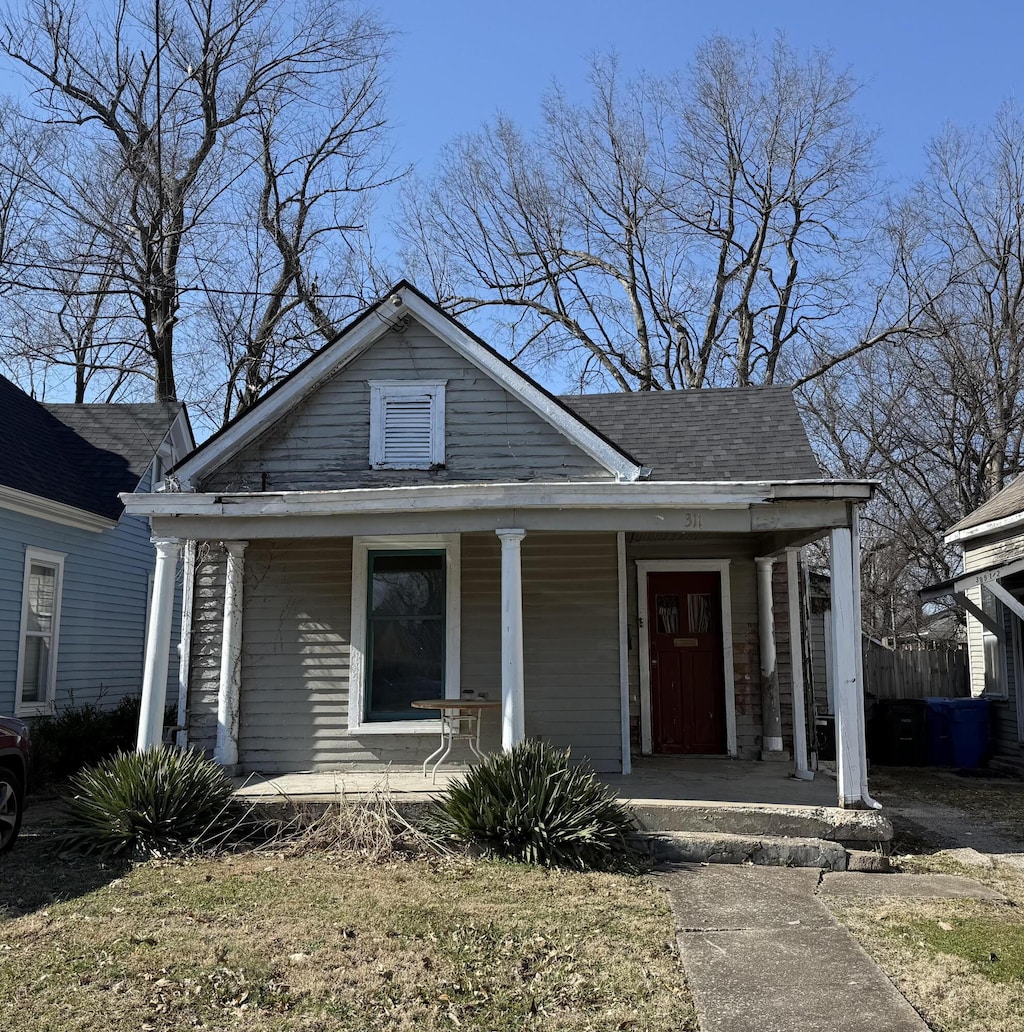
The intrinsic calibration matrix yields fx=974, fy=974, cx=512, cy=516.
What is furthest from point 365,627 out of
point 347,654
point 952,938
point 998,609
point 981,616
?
point 998,609

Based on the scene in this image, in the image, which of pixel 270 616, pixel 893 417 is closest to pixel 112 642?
pixel 270 616

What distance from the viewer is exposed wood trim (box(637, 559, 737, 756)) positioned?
36.9 feet

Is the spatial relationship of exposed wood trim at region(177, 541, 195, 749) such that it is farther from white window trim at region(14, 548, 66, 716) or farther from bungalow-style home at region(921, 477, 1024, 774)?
bungalow-style home at region(921, 477, 1024, 774)

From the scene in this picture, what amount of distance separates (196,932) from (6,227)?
52.9ft

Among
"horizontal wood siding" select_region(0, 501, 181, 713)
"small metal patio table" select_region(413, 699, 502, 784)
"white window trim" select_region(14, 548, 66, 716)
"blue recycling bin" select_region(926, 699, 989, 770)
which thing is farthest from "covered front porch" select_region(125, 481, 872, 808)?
"blue recycling bin" select_region(926, 699, 989, 770)

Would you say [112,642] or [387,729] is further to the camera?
[112,642]

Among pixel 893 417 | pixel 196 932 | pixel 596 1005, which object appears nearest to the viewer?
pixel 596 1005

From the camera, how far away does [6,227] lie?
58.2 feet

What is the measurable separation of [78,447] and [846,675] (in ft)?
43.1

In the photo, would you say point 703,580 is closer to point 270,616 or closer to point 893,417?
point 270,616

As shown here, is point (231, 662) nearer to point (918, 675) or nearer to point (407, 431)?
point (407, 431)

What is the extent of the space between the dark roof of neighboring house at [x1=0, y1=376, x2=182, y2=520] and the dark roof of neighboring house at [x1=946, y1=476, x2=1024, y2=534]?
1338 centimetres

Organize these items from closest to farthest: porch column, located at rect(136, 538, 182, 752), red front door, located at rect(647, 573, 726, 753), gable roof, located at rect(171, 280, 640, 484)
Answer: porch column, located at rect(136, 538, 182, 752) < gable roof, located at rect(171, 280, 640, 484) < red front door, located at rect(647, 573, 726, 753)

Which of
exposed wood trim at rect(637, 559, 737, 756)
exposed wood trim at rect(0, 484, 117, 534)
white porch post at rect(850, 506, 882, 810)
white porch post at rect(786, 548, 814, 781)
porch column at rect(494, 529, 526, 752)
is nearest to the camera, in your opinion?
white porch post at rect(850, 506, 882, 810)
